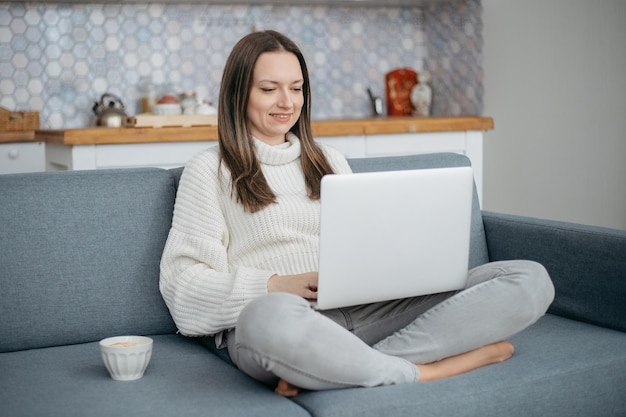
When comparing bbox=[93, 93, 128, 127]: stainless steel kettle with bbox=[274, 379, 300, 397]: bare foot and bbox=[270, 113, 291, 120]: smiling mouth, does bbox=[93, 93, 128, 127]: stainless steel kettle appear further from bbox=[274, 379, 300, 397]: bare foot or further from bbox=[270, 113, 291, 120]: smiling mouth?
bbox=[274, 379, 300, 397]: bare foot

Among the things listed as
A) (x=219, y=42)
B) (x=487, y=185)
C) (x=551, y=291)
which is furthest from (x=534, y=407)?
(x=219, y=42)

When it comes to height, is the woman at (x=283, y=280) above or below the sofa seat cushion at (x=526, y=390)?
above

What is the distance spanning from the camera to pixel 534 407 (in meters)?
1.71

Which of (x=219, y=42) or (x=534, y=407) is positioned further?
(x=219, y=42)

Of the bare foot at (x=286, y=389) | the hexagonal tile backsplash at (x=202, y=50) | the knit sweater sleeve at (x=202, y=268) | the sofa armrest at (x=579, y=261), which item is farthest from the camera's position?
the hexagonal tile backsplash at (x=202, y=50)

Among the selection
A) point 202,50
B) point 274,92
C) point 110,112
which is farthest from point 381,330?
point 202,50

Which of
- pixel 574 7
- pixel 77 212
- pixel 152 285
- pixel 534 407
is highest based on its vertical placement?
pixel 574 7

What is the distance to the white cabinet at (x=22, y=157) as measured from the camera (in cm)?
381

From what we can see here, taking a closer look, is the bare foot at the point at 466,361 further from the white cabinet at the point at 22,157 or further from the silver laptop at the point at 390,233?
the white cabinet at the point at 22,157

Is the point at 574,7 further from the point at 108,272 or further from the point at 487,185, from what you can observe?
the point at 108,272

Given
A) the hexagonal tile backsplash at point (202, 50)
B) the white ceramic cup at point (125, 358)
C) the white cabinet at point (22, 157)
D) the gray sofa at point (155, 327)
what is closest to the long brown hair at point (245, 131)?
the gray sofa at point (155, 327)

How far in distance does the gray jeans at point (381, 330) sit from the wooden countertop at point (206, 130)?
154cm

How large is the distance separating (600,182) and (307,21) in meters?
1.84

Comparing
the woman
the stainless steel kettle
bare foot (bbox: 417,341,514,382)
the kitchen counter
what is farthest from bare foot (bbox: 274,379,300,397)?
the stainless steel kettle
